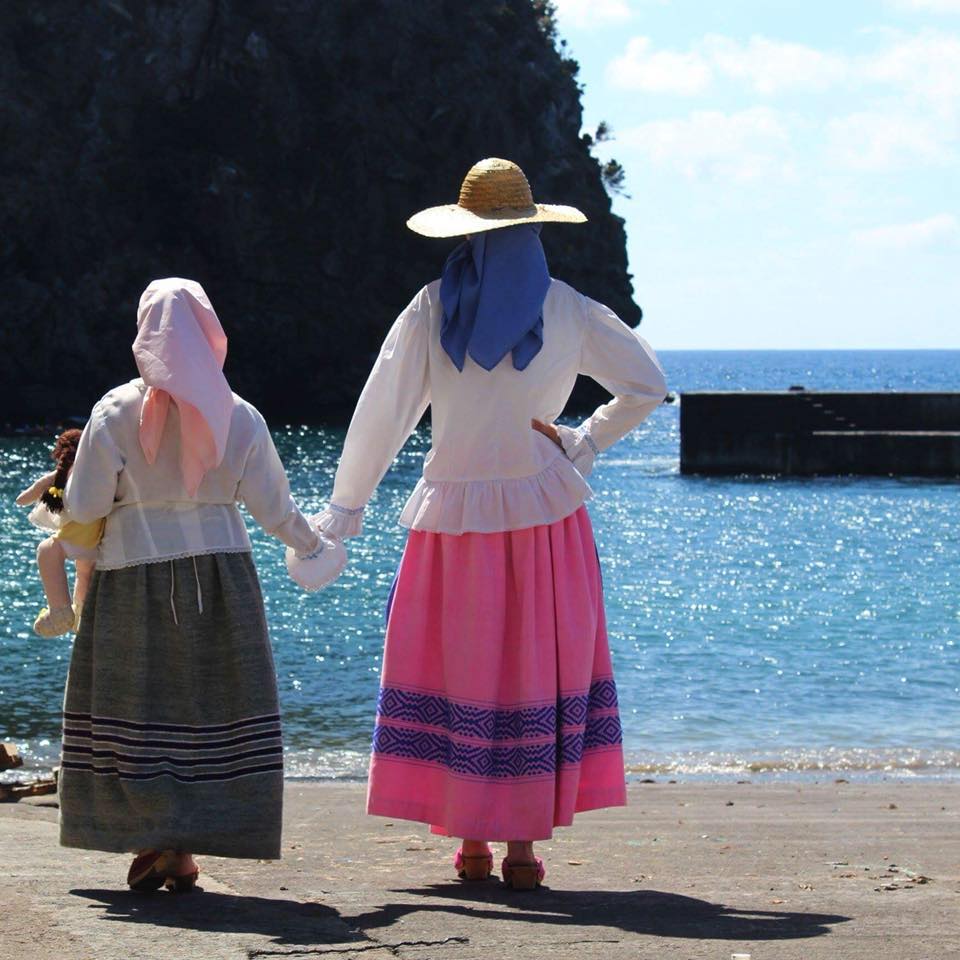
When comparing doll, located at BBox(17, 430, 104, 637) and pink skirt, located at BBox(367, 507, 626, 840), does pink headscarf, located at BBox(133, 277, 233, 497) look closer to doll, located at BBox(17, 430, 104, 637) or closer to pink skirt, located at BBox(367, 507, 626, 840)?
doll, located at BBox(17, 430, 104, 637)

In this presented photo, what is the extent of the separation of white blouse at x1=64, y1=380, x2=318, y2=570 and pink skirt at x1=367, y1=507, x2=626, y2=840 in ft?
1.95

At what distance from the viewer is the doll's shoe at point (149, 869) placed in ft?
13.7

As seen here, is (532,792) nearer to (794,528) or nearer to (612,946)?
(612,946)

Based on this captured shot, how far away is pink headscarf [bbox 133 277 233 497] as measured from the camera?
4.23m

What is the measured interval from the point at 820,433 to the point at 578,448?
33179mm

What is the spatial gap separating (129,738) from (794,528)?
83.1ft

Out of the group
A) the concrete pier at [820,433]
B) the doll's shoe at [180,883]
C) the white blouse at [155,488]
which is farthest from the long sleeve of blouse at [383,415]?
the concrete pier at [820,433]

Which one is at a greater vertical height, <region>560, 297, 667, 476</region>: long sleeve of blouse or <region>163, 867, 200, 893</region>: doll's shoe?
<region>560, 297, 667, 476</region>: long sleeve of blouse

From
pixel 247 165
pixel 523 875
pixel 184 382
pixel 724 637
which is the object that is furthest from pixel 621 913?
pixel 247 165

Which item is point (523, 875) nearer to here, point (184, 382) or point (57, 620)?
point (57, 620)

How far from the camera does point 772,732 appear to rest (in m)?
11.2

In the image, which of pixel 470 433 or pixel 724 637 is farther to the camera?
pixel 724 637

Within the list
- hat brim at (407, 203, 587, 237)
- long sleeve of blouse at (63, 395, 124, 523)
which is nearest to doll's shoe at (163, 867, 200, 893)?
long sleeve of blouse at (63, 395, 124, 523)

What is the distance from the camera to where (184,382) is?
4.21 meters
